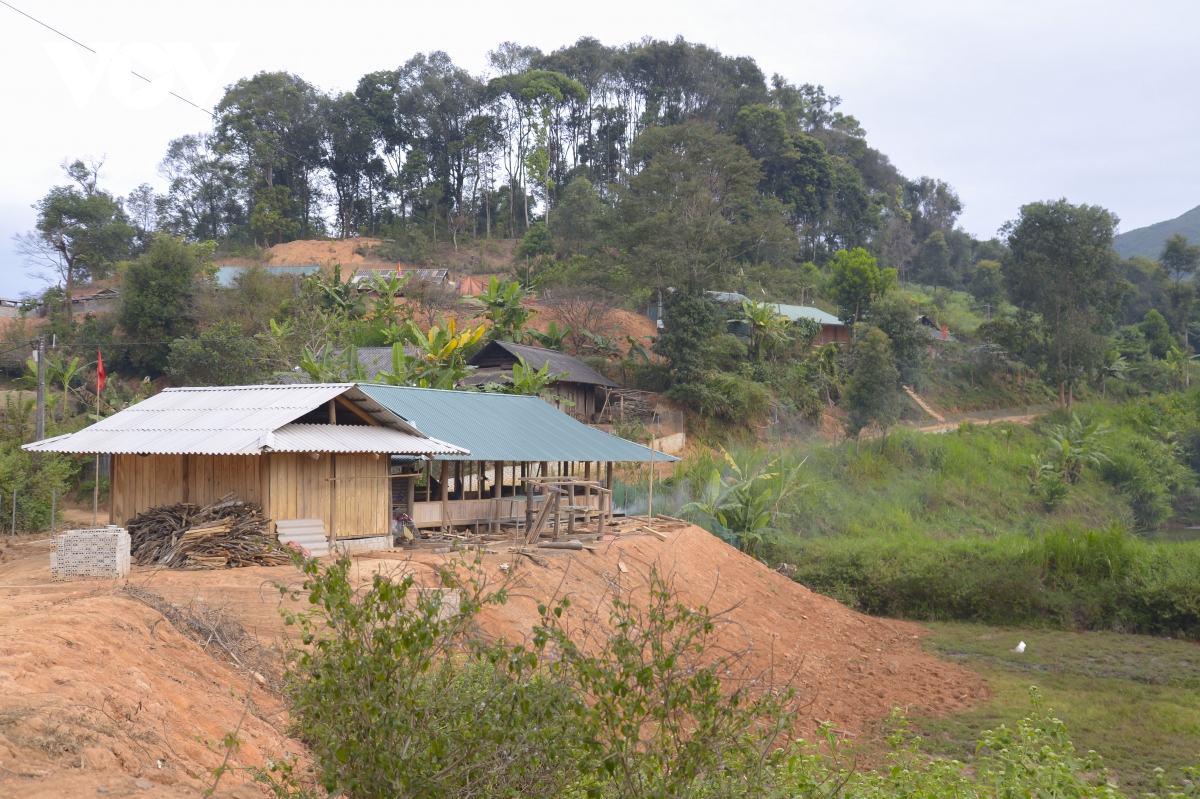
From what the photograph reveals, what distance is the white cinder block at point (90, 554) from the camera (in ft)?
37.1

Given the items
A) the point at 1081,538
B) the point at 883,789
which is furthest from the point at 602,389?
the point at 883,789

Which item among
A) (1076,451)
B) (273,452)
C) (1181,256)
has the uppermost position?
(1181,256)

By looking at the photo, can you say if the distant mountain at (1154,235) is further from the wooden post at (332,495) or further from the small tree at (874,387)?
the wooden post at (332,495)

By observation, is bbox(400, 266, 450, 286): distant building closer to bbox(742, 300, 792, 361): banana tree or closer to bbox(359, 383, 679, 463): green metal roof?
→ bbox(742, 300, 792, 361): banana tree

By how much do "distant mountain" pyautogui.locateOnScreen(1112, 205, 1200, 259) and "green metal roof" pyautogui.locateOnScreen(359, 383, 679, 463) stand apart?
136 meters

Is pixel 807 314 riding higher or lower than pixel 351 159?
lower

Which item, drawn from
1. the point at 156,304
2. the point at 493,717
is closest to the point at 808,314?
the point at 156,304

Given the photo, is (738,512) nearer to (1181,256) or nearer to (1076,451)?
(1076,451)

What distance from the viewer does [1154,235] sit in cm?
13962

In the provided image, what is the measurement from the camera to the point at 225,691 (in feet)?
25.5

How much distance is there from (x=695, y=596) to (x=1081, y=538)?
30.8 ft

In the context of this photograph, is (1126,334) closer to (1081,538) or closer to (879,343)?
(879,343)

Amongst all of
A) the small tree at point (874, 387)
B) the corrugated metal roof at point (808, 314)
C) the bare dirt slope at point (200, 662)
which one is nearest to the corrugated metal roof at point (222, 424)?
the bare dirt slope at point (200, 662)

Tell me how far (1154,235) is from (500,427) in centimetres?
15195
